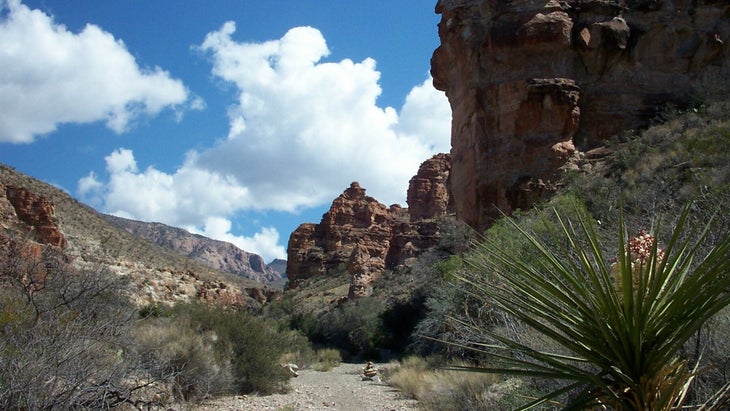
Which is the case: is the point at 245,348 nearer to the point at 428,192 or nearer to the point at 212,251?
the point at 428,192

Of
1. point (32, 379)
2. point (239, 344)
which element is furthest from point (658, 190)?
point (32, 379)

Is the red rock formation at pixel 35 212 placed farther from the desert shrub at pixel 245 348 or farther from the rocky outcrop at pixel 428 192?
Answer: the rocky outcrop at pixel 428 192

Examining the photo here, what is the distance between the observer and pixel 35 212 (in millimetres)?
30891

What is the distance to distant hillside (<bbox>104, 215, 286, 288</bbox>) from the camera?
122069 millimetres

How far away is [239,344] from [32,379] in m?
8.61

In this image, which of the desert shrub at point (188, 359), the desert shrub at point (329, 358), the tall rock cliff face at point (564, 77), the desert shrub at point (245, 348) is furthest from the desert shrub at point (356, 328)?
the desert shrub at point (188, 359)

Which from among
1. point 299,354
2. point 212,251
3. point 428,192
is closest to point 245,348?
point 299,354

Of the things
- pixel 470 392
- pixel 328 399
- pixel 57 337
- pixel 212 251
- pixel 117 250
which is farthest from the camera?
pixel 212 251

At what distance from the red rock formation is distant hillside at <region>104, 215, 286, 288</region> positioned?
8312 centimetres

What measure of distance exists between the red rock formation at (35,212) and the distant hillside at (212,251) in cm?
Result: 8312

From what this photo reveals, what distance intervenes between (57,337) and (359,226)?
65619mm

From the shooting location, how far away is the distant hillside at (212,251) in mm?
122069

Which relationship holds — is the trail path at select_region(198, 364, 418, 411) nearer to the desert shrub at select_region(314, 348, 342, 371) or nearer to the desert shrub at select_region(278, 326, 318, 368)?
the desert shrub at select_region(278, 326, 318, 368)

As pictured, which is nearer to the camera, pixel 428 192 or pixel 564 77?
pixel 564 77
